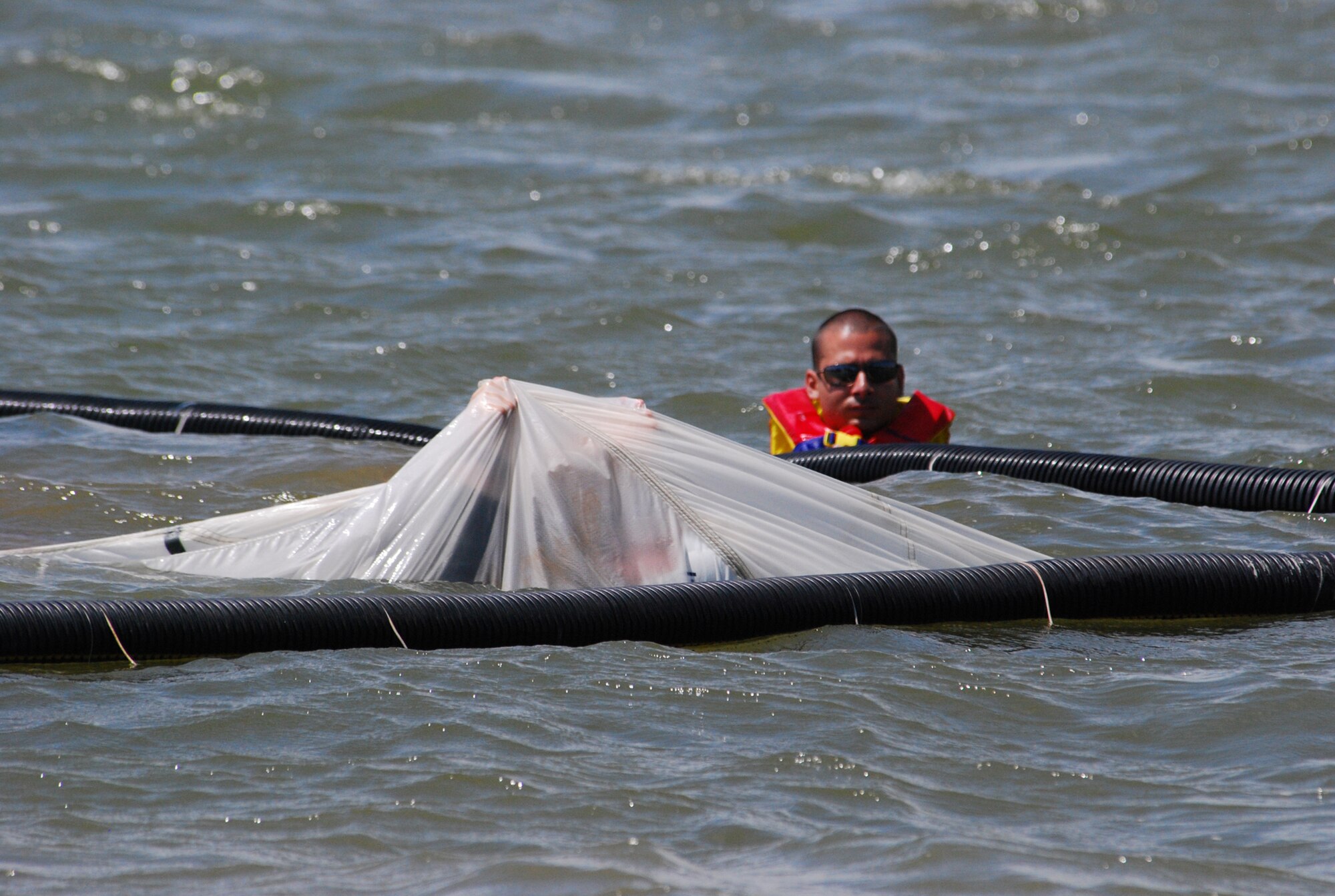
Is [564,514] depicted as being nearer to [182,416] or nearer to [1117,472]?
[1117,472]

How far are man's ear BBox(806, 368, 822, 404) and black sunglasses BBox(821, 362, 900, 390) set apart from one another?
0.37ft

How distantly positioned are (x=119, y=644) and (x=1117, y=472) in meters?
4.28

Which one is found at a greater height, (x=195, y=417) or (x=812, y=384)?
(x=812, y=384)

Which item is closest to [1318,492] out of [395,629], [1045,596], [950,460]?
[950,460]


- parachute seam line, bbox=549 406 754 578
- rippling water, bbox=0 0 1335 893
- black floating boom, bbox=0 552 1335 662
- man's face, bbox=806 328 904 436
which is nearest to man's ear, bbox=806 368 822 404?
man's face, bbox=806 328 904 436

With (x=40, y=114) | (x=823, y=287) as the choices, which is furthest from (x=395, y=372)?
(x=40, y=114)

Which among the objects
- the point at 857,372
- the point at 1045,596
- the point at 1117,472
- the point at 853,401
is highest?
the point at 857,372

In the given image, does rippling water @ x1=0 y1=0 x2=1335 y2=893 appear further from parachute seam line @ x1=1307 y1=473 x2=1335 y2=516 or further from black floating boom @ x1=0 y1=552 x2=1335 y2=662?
parachute seam line @ x1=1307 y1=473 x2=1335 y2=516

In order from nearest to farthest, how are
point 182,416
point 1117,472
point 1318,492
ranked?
1. point 1318,492
2. point 1117,472
3. point 182,416

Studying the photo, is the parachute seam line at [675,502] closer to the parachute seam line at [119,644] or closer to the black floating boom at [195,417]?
the parachute seam line at [119,644]

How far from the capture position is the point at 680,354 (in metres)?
10.6

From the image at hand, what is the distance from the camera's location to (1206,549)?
604cm

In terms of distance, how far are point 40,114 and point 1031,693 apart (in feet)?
52.7

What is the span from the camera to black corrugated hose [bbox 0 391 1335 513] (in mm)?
6621
